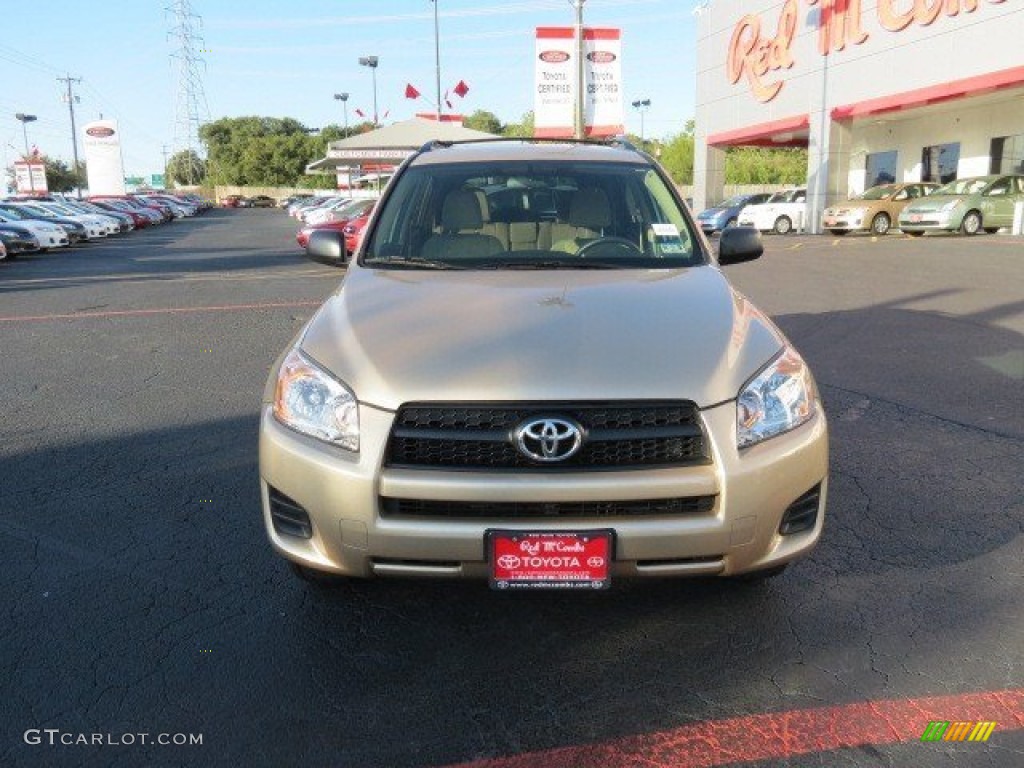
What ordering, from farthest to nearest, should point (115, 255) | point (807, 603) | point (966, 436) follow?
point (115, 255) → point (966, 436) → point (807, 603)

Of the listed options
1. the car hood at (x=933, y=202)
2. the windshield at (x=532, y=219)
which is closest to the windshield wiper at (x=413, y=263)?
the windshield at (x=532, y=219)

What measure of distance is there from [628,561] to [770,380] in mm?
765

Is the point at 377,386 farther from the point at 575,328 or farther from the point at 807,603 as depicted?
the point at 807,603

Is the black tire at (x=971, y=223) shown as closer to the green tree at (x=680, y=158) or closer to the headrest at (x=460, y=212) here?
the headrest at (x=460, y=212)

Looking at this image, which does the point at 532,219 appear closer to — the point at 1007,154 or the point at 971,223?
the point at 971,223

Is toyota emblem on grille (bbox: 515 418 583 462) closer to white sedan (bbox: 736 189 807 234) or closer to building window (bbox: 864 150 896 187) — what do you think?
white sedan (bbox: 736 189 807 234)

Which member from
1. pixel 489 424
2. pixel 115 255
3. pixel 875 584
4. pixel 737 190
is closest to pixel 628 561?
pixel 489 424

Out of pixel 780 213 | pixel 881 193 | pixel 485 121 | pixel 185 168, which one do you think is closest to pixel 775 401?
pixel 881 193

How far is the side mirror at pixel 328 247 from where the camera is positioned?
4.35 meters

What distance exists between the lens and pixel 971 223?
21.9 metres

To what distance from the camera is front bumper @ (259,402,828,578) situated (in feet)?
7.95

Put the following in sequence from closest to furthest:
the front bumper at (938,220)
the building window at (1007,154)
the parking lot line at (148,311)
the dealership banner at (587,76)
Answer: the parking lot line at (148,311)
the front bumper at (938,220)
the dealership banner at (587,76)
the building window at (1007,154)

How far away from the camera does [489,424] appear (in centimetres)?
249

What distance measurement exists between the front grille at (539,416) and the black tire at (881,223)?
2423 centimetres
